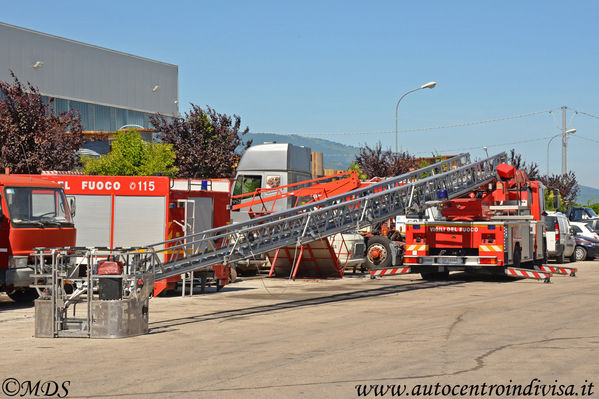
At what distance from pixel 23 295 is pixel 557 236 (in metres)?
21.8

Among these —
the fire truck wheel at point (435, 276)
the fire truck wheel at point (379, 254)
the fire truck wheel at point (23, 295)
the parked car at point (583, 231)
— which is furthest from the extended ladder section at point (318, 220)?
the parked car at point (583, 231)

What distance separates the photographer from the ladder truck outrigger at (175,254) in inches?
476

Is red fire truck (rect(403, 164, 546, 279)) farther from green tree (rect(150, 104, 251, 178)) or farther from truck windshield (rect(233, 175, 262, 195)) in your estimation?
green tree (rect(150, 104, 251, 178))

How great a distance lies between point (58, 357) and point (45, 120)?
19.1 meters

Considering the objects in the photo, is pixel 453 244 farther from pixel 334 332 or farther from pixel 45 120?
pixel 45 120

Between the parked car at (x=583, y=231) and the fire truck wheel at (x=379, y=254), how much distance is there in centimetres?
1340

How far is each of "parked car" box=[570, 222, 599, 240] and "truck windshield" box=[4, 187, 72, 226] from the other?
25395 millimetres

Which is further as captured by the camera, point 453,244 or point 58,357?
point 453,244

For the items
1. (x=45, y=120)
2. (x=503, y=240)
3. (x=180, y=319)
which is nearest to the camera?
(x=180, y=319)

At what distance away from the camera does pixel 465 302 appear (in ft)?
55.7

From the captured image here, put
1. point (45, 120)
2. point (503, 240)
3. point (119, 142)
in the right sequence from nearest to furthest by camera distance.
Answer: point (503, 240) → point (45, 120) → point (119, 142)

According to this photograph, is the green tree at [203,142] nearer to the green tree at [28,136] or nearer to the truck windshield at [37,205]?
the green tree at [28,136]

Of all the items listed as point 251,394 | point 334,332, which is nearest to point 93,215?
point 334,332

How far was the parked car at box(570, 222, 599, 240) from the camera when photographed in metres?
36.3
